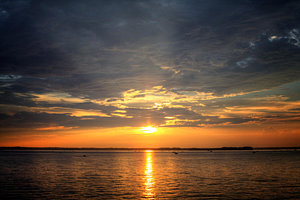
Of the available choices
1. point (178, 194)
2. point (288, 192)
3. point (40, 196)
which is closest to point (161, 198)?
point (178, 194)

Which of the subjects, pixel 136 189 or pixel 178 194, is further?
pixel 136 189

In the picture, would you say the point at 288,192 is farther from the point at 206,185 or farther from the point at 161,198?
the point at 161,198

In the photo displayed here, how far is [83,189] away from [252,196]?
2896cm

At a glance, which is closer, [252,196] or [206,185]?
[252,196]

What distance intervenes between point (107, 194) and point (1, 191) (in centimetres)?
1877

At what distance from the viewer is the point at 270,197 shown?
36.8 meters

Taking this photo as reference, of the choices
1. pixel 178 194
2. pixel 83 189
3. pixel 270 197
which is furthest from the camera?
pixel 83 189

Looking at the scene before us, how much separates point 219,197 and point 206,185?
1105 cm

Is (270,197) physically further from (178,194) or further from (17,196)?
(17,196)

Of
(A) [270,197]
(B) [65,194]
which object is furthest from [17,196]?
(A) [270,197]

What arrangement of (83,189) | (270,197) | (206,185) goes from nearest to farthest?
(270,197) < (83,189) < (206,185)

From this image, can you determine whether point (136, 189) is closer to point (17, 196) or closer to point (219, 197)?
point (219, 197)

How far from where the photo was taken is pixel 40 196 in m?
38.1

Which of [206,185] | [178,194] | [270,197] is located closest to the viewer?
[270,197]
